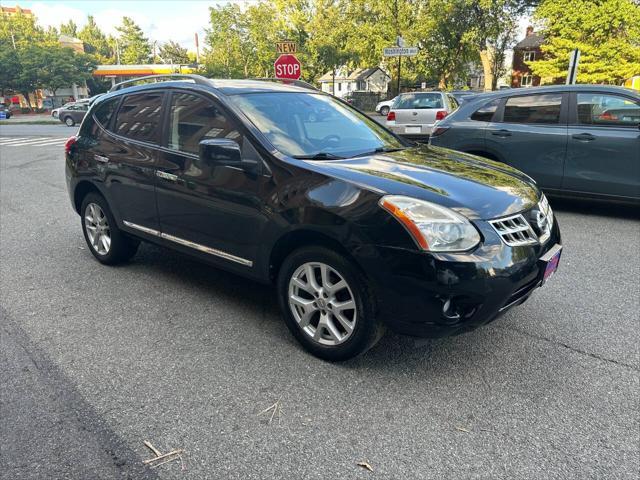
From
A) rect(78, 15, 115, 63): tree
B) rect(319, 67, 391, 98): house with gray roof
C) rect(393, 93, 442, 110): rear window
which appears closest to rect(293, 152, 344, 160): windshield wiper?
rect(393, 93, 442, 110): rear window

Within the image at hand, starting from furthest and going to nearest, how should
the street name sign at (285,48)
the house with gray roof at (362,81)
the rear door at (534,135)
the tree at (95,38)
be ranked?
the tree at (95,38)
the house with gray roof at (362,81)
the street name sign at (285,48)
the rear door at (534,135)

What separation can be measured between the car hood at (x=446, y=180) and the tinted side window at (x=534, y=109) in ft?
11.7

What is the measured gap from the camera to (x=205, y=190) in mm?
3662

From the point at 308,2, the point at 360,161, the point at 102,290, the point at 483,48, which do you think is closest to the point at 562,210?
the point at 360,161

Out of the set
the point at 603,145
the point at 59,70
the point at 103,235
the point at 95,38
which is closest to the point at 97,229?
the point at 103,235

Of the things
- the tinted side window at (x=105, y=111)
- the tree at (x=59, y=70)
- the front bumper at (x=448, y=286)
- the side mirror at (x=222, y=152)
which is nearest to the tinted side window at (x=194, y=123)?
the side mirror at (x=222, y=152)

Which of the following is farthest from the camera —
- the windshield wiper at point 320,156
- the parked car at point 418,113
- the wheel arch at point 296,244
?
the parked car at point 418,113

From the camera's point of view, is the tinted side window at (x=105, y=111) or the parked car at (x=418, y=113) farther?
the parked car at (x=418, y=113)

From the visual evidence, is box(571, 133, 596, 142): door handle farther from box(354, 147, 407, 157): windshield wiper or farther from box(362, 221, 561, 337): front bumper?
box(362, 221, 561, 337): front bumper

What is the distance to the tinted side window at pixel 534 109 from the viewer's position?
664cm

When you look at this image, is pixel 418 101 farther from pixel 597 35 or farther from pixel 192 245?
pixel 597 35

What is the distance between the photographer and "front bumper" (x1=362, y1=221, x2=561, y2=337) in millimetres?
2621

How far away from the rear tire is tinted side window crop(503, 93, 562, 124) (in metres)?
5.24

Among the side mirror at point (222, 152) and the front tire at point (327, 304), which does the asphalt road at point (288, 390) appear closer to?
the front tire at point (327, 304)
